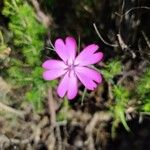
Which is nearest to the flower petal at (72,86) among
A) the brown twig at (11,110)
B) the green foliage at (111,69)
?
the green foliage at (111,69)

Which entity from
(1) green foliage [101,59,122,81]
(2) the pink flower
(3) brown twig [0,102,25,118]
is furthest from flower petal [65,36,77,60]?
(3) brown twig [0,102,25,118]

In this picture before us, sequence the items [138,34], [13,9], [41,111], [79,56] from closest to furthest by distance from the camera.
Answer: [79,56] < [13,9] < [138,34] < [41,111]

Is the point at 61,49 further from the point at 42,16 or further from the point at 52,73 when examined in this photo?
the point at 42,16

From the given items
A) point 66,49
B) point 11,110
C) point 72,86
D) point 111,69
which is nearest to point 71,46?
point 66,49

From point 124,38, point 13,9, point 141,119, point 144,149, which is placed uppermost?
point 13,9

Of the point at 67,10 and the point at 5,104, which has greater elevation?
the point at 67,10

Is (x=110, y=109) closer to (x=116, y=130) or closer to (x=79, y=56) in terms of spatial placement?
(x=116, y=130)

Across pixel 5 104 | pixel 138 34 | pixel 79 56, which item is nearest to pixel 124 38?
pixel 138 34

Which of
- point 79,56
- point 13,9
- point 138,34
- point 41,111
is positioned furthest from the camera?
point 41,111

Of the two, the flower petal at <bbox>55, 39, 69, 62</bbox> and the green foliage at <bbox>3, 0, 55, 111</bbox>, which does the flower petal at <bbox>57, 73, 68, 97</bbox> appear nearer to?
the flower petal at <bbox>55, 39, 69, 62</bbox>
